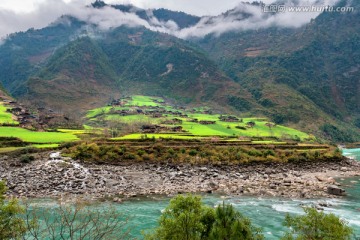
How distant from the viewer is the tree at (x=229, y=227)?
17.9 metres

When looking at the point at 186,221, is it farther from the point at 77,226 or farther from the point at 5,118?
the point at 5,118

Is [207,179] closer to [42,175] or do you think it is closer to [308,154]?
[42,175]

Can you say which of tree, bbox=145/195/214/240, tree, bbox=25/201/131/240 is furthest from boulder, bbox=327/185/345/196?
tree, bbox=145/195/214/240

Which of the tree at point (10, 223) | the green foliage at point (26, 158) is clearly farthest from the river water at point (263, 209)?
the green foliage at point (26, 158)

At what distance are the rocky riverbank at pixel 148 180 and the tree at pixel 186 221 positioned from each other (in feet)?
73.8

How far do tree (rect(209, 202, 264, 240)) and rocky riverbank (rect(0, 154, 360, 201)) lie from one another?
78.0ft

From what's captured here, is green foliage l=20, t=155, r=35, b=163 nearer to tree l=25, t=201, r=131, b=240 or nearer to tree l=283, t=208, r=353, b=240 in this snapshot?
tree l=25, t=201, r=131, b=240

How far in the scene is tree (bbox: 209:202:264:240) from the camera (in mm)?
17906

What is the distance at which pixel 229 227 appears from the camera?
18.3m

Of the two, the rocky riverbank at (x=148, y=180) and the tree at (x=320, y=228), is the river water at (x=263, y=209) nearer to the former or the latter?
the rocky riverbank at (x=148, y=180)

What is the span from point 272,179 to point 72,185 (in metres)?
33.5

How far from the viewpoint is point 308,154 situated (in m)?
71.7

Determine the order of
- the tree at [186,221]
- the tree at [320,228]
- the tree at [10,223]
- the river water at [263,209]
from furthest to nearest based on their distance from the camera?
the river water at [263,209]
the tree at [186,221]
the tree at [10,223]
the tree at [320,228]

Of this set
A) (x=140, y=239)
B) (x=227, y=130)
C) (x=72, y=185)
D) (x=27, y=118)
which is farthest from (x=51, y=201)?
(x=227, y=130)
